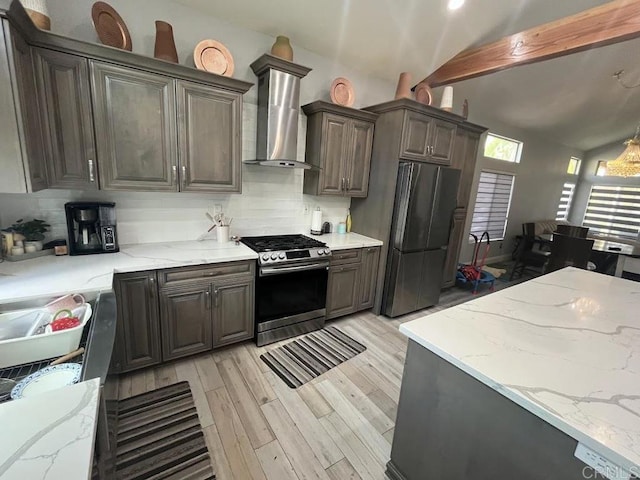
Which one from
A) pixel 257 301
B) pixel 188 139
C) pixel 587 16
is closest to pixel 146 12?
pixel 188 139

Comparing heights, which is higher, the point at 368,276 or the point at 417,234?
the point at 417,234

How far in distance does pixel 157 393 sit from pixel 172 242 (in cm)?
124

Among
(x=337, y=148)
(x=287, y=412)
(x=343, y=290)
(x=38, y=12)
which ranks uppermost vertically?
(x=38, y=12)

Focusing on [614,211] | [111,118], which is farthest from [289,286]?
[614,211]

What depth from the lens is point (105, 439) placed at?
2.93 ft

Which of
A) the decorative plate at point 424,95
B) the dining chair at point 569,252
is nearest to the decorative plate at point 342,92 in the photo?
the decorative plate at point 424,95

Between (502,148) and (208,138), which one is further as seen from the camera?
(502,148)

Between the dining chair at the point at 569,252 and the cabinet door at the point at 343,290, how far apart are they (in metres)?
3.16

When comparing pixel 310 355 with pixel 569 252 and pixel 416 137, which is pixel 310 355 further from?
pixel 569 252

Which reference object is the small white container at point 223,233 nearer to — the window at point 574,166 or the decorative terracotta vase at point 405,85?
the decorative terracotta vase at point 405,85

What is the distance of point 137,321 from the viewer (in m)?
2.07

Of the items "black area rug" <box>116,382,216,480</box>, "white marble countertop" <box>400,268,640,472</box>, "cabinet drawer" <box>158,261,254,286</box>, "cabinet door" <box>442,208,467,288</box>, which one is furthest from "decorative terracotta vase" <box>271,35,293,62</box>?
"cabinet door" <box>442,208,467,288</box>

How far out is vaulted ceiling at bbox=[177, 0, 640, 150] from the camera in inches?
100

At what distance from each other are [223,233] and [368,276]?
1.70 meters
